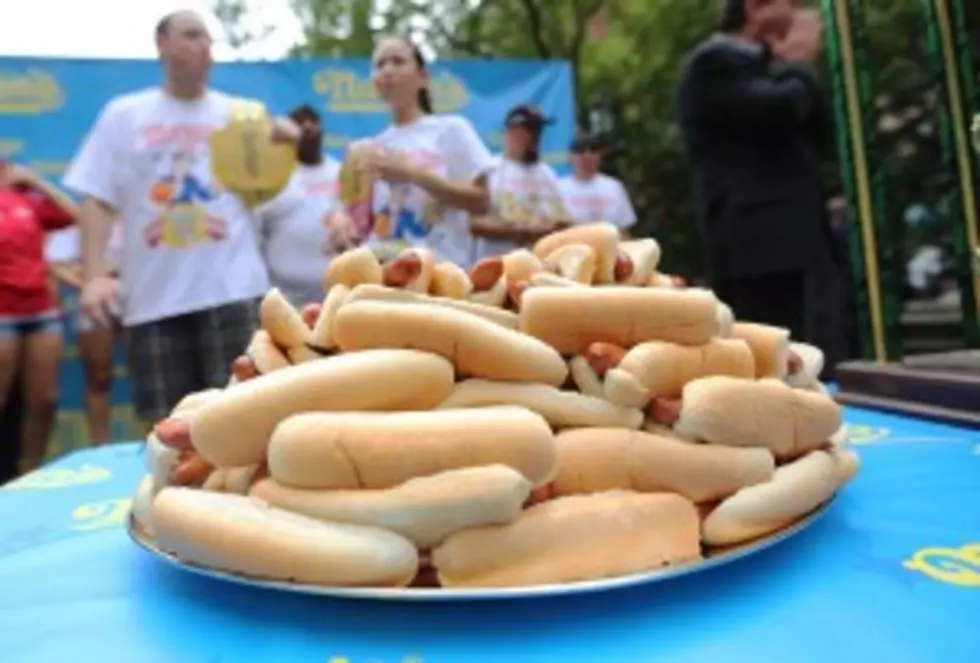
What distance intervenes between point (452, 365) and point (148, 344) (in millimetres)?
1651

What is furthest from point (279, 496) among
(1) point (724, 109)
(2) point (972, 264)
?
(1) point (724, 109)

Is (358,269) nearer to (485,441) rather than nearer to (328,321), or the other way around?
(328,321)

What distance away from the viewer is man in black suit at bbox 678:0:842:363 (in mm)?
1773

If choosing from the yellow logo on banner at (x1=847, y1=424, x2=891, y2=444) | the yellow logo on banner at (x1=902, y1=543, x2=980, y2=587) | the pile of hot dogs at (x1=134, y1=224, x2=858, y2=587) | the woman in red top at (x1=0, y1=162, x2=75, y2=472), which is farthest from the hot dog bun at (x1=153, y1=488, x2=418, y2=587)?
the woman in red top at (x1=0, y1=162, x2=75, y2=472)

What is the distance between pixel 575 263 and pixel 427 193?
1.35m

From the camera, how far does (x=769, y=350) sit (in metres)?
0.74

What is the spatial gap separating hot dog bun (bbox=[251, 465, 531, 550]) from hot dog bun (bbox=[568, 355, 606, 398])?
4.6 inches

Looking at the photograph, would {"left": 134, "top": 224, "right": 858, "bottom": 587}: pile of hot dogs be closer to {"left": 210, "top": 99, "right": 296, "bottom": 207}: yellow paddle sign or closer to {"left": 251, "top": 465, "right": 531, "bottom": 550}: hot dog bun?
{"left": 251, "top": 465, "right": 531, "bottom": 550}: hot dog bun

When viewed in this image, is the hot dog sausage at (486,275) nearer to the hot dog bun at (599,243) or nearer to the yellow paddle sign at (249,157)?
the hot dog bun at (599,243)

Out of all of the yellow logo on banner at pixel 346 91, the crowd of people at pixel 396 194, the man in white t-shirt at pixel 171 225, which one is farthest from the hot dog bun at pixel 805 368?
the yellow logo on banner at pixel 346 91

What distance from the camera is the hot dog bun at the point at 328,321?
690mm

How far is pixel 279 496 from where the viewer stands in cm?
57

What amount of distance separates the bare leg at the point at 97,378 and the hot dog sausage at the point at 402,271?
9.13 feet

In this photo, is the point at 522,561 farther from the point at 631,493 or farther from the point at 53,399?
the point at 53,399
